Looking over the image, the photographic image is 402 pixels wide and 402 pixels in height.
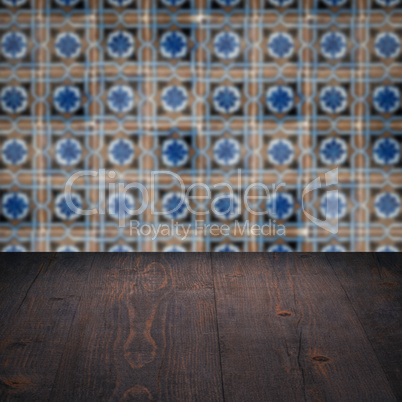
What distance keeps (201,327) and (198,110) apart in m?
0.75

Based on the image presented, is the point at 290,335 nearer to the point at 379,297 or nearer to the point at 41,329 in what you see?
the point at 379,297

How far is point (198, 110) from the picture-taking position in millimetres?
2098

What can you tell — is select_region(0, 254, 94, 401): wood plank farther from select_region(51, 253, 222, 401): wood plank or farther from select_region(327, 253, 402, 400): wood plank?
select_region(327, 253, 402, 400): wood plank

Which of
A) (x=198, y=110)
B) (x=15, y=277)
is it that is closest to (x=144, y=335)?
(x=15, y=277)

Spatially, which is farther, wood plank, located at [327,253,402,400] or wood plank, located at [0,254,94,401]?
wood plank, located at [327,253,402,400]

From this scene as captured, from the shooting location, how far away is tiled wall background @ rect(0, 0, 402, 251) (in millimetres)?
2064

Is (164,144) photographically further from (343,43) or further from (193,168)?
(343,43)

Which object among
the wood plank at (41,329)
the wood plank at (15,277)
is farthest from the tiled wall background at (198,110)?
the wood plank at (41,329)

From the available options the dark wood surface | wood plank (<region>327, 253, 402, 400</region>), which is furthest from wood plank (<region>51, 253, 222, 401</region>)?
wood plank (<region>327, 253, 402, 400</region>)

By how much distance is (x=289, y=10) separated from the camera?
6.77 feet

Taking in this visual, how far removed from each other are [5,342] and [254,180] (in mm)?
936

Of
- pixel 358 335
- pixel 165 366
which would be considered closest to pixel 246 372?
pixel 165 366

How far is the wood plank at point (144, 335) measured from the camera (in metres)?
1.31

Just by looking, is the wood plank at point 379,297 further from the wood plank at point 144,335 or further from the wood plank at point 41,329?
the wood plank at point 41,329
